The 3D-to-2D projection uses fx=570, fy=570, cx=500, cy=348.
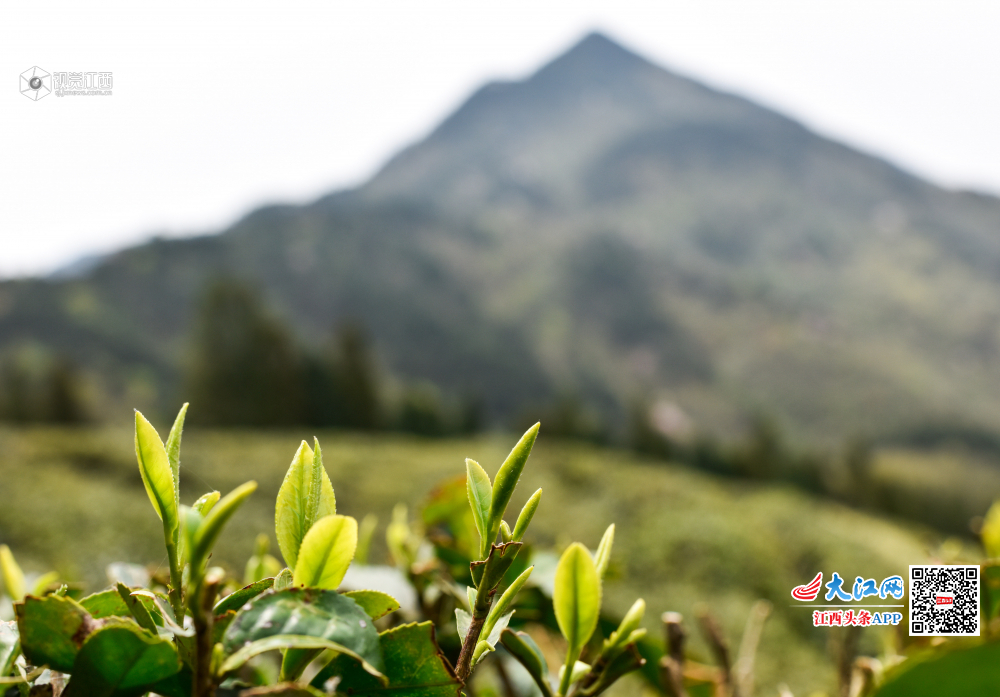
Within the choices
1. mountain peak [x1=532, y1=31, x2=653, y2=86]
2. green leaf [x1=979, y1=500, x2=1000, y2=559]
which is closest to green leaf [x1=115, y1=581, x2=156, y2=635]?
green leaf [x1=979, y1=500, x2=1000, y2=559]

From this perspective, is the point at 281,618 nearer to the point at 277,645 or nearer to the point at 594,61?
the point at 277,645

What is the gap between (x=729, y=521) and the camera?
2285 mm

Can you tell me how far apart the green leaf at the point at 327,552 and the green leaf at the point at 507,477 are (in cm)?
4

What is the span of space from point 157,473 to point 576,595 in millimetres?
131

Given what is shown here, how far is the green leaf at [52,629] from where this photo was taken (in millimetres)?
151

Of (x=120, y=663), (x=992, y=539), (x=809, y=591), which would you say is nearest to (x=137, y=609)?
(x=120, y=663)

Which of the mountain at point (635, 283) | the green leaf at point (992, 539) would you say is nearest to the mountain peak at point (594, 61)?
the mountain at point (635, 283)

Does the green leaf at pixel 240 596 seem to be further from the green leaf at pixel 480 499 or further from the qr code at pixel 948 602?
the qr code at pixel 948 602

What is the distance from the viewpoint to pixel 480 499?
0.59 ft

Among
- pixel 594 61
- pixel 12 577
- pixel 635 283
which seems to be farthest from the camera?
pixel 594 61

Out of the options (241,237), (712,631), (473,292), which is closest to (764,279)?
(473,292)

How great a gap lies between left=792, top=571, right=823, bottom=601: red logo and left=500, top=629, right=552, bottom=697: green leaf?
29 cm

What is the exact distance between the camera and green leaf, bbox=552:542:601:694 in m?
0.18

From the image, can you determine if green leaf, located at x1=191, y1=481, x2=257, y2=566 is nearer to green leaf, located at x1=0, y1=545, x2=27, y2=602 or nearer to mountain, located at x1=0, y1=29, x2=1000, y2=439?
green leaf, located at x1=0, y1=545, x2=27, y2=602
